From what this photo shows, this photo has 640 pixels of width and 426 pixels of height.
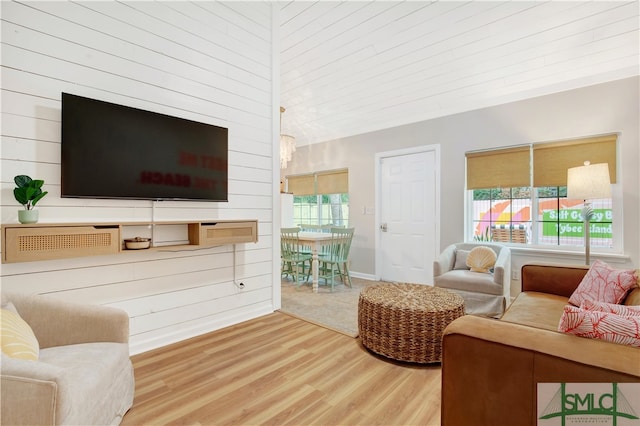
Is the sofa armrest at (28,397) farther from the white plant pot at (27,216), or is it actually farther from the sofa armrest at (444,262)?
the sofa armrest at (444,262)

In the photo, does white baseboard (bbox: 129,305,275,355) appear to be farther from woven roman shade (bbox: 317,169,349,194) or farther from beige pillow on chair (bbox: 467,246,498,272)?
woven roman shade (bbox: 317,169,349,194)

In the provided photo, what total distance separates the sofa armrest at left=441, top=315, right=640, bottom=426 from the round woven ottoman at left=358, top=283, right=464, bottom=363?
914 millimetres

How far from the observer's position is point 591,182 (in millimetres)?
2727

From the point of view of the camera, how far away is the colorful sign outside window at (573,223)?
3125mm

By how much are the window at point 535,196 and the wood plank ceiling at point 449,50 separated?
2.16 ft

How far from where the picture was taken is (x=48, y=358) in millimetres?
1353

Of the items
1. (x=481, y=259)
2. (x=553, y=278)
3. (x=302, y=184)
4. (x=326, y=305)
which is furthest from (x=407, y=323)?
(x=302, y=184)

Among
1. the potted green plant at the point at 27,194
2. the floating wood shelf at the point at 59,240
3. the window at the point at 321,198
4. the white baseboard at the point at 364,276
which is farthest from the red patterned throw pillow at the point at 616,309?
the window at the point at 321,198

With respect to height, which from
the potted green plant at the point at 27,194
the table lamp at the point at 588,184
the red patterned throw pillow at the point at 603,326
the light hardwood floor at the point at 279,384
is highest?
the table lamp at the point at 588,184

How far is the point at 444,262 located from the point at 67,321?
10.7 ft

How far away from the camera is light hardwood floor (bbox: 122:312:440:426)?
1555 millimetres

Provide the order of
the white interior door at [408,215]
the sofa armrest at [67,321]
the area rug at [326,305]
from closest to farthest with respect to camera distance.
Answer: the sofa armrest at [67,321] → the area rug at [326,305] → the white interior door at [408,215]

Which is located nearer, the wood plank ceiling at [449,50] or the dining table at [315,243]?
the wood plank ceiling at [449,50]

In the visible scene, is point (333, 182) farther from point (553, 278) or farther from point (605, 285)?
point (605, 285)
